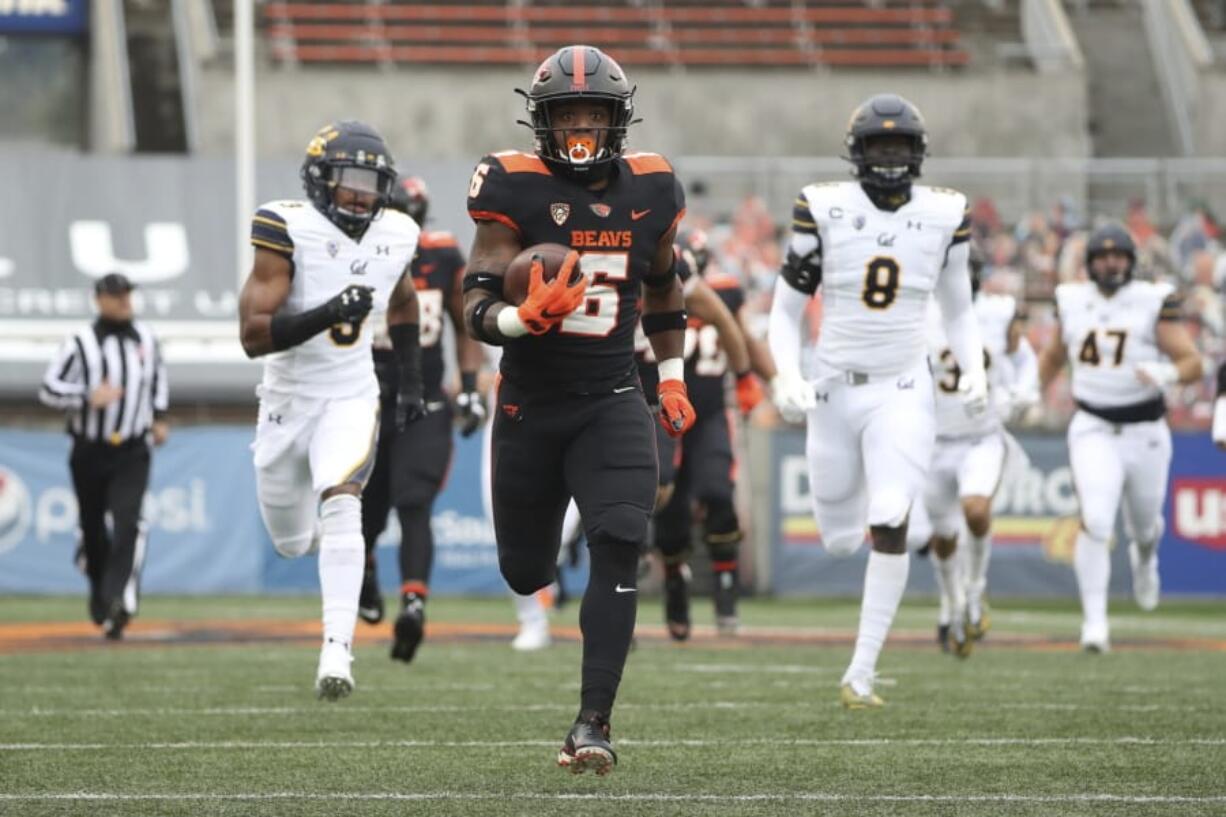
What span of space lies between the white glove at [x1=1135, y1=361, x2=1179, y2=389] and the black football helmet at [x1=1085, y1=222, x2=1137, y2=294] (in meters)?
0.43

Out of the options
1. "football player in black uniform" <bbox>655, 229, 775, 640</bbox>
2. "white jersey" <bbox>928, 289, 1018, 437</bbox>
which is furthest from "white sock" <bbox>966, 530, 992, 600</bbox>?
"football player in black uniform" <bbox>655, 229, 775, 640</bbox>

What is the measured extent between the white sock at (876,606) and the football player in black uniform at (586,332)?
1.91 m

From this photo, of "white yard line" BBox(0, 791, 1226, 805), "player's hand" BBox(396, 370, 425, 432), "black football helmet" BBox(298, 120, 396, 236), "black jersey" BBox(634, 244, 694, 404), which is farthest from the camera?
"black jersey" BBox(634, 244, 694, 404)

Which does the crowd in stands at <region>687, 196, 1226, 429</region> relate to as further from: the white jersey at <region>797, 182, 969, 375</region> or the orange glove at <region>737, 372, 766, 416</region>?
the white jersey at <region>797, 182, 969, 375</region>

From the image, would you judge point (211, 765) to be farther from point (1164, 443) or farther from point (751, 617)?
point (751, 617)

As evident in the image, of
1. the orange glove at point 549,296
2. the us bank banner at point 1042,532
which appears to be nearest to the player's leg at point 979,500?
the us bank banner at point 1042,532

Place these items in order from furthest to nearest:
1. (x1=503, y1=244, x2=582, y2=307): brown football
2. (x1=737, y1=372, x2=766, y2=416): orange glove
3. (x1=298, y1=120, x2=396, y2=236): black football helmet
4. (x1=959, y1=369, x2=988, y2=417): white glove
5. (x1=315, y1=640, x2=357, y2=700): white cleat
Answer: (x1=737, y1=372, x2=766, y2=416): orange glove < (x1=959, y1=369, x2=988, y2=417): white glove < (x1=298, y1=120, x2=396, y2=236): black football helmet < (x1=315, y1=640, x2=357, y2=700): white cleat < (x1=503, y1=244, x2=582, y2=307): brown football

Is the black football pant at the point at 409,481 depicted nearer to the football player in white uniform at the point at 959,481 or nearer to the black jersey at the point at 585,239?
the football player in white uniform at the point at 959,481

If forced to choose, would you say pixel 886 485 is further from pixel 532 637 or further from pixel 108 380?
pixel 108 380

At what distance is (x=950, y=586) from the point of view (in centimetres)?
1040

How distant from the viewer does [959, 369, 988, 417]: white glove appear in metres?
8.03

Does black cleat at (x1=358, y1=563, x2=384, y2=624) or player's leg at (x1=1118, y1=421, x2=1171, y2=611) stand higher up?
player's leg at (x1=1118, y1=421, x2=1171, y2=611)

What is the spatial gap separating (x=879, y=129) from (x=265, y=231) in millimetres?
2146

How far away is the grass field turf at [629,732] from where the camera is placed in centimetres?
520
